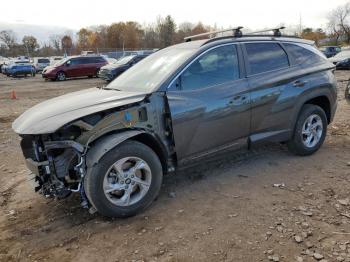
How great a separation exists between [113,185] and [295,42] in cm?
352

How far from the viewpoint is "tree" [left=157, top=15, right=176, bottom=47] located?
3081 inches

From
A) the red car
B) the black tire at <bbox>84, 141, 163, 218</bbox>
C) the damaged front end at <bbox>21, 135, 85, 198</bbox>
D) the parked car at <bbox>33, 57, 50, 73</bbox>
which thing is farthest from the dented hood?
the parked car at <bbox>33, 57, 50, 73</bbox>

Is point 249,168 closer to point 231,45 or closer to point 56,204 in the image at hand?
point 231,45

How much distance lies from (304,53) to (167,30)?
77.2 m

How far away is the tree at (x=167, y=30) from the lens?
257 ft

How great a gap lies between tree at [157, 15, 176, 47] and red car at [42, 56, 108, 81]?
175 feet

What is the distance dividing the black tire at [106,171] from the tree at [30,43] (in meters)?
79.9

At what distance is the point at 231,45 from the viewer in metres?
4.74

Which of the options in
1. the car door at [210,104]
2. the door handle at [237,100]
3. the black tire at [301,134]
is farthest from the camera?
the black tire at [301,134]

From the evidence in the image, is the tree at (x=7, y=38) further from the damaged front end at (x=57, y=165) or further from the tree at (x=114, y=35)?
the damaged front end at (x=57, y=165)

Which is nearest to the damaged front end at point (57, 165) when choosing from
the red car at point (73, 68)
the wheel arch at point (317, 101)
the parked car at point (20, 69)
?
the wheel arch at point (317, 101)

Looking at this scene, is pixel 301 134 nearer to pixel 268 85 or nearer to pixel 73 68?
pixel 268 85

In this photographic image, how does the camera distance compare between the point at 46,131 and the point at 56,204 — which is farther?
the point at 56,204

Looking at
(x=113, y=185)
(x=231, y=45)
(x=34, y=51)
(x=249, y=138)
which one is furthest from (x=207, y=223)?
(x=34, y=51)
